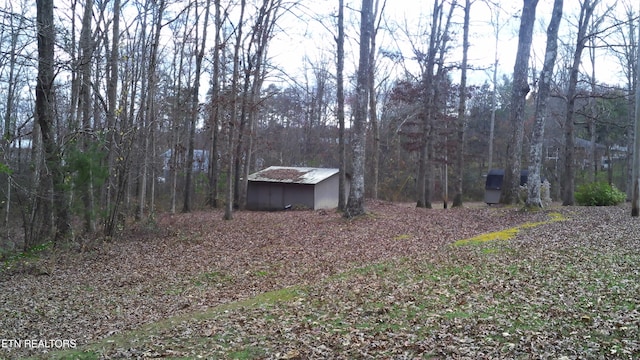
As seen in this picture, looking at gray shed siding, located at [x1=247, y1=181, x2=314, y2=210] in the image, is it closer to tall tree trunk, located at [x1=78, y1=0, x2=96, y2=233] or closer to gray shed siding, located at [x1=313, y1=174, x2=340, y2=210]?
gray shed siding, located at [x1=313, y1=174, x2=340, y2=210]

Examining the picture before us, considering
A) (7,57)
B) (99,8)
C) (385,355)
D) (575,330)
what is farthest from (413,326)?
Answer: (99,8)

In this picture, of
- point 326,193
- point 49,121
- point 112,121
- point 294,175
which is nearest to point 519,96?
point 326,193

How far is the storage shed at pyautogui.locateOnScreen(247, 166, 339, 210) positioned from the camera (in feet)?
86.5

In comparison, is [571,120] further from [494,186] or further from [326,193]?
[326,193]

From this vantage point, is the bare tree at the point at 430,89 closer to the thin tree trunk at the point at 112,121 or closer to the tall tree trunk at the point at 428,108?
the tall tree trunk at the point at 428,108

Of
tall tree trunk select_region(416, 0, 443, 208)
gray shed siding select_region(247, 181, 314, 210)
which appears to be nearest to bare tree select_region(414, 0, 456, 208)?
tall tree trunk select_region(416, 0, 443, 208)

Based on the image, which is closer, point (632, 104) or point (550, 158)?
point (632, 104)

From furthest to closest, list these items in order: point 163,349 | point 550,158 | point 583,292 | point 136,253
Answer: point 550,158 < point 136,253 < point 583,292 < point 163,349

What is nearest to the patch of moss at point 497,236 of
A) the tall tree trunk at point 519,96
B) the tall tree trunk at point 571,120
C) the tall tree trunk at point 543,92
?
the tall tree trunk at point 543,92

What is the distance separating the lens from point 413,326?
608cm

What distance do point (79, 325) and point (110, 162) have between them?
8.12m

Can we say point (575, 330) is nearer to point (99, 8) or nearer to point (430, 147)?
point (99, 8)

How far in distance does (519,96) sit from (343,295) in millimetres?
14832

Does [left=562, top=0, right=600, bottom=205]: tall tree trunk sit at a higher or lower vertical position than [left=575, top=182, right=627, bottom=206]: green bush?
higher
